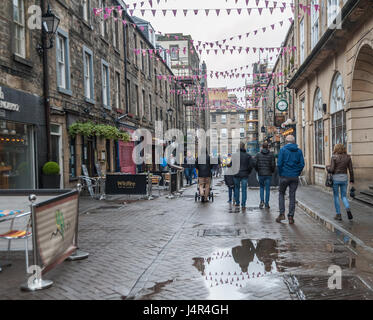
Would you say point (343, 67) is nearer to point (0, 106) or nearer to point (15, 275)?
point (0, 106)

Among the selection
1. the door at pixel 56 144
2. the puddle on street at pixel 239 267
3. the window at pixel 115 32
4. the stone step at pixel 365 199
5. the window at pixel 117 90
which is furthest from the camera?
the window at pixel 115 32

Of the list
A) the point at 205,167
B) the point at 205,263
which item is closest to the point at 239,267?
the point at 205,263

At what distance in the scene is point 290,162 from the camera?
8883 millimetres

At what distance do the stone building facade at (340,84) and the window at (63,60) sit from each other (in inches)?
366

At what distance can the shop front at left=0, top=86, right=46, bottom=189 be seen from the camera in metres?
11.3

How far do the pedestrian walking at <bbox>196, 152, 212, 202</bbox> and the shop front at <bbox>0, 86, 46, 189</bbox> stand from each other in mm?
5141

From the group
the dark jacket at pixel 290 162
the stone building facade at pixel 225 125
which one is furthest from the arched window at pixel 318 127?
the stone building facade at pixel 225 125

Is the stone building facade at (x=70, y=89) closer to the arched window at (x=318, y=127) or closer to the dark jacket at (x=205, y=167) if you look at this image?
the dark jacket at (x=205, y=167)

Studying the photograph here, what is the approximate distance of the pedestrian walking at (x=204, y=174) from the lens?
12523mm

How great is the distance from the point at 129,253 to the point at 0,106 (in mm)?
6700

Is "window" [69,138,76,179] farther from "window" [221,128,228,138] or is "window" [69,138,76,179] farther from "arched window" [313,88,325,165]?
"window" [221,128,228,138]

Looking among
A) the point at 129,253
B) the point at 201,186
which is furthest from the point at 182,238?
the point at 201,186

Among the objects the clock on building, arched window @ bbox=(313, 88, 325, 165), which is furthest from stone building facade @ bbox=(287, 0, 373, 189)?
the clock on building
